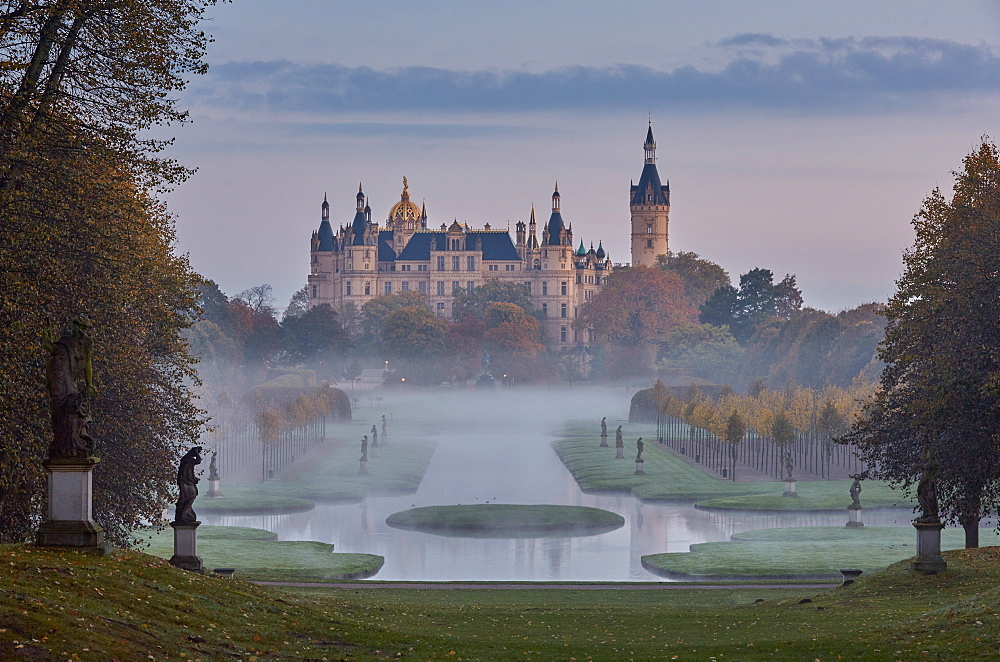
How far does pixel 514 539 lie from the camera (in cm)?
Answer: 4903

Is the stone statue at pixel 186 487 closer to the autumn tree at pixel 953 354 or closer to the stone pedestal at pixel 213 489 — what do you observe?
the autumn tree at pixel 953 354

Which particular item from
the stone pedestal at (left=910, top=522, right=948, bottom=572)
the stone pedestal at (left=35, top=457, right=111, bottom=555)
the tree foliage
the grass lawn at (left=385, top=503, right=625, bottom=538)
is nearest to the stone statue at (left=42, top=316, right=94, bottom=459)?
the stone pedestal at (left=35, top=457, right=111, bottom=555)

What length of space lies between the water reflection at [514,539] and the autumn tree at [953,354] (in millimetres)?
10572

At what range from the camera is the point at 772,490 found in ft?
200

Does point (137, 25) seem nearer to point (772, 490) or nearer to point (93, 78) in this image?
point (93, 78)

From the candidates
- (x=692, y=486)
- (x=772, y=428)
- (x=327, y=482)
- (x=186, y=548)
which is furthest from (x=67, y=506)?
(x=772, y=428)

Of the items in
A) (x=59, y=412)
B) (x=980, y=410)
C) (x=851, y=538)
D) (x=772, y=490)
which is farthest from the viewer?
(x=772, y=490)

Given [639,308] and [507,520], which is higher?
[639,308]

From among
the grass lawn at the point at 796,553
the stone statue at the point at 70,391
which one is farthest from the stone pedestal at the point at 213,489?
the stone statue at the point at 70,391

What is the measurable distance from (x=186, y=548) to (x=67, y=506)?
6.66 meters

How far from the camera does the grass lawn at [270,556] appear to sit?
124 ft

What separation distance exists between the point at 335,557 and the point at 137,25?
22.5 meters

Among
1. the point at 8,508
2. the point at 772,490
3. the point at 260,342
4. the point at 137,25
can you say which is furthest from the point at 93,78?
the point at 260,342

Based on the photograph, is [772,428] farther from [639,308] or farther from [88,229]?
[639,308]
